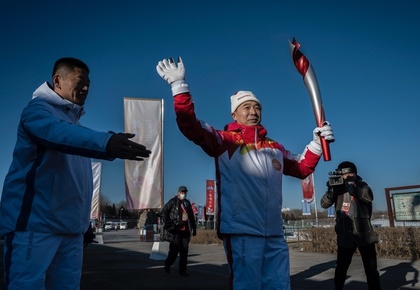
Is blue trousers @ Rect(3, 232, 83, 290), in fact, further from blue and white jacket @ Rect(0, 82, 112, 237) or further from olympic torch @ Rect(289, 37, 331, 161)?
olympic torch @ Rect(289, 37, 331, 161)

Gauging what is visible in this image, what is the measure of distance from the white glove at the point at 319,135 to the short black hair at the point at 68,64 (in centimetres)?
215

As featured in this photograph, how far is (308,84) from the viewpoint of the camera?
3826 millimetres

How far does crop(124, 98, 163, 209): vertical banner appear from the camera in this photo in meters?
10.8

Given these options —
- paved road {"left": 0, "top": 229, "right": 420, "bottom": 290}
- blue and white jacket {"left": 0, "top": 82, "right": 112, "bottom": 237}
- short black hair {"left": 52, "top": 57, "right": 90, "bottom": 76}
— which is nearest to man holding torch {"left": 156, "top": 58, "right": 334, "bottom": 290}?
short black hair {"left": 52, "top": 57, "right": 90, "bottom": 76}

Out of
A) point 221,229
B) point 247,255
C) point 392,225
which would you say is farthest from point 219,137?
point 392,225

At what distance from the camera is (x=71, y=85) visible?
275cm

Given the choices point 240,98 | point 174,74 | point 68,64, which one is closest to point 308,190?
point 240,98

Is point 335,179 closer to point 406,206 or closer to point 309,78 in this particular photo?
point 309,78

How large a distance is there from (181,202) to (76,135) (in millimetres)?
7233

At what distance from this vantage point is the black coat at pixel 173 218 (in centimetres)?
888

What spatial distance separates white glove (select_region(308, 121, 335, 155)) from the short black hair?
2.15 meters

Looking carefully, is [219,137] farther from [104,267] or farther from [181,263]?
[104,267]

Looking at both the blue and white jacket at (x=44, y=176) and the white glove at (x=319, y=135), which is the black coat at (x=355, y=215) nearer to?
the white glove at (x=319, y=135)

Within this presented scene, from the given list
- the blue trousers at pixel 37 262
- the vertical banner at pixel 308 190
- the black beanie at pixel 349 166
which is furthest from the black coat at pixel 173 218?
the vertical banner at pixel 308 190
